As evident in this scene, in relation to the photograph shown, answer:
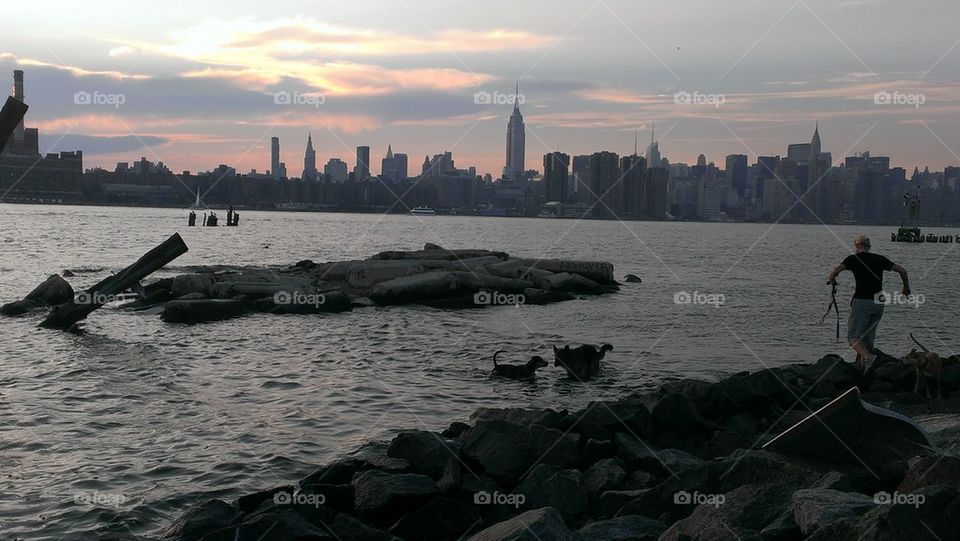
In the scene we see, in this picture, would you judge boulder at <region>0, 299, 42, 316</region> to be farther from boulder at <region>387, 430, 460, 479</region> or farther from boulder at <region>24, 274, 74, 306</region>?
boulder at <region>387, 430, 460, 479</region>

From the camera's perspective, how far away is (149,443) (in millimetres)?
10875

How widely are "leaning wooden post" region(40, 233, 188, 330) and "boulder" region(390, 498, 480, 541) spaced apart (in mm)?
16215

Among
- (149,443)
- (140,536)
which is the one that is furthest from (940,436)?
(149,443)

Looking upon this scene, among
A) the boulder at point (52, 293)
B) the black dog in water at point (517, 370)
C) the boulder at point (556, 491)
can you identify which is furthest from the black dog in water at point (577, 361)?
the boulder at point (52, 293)

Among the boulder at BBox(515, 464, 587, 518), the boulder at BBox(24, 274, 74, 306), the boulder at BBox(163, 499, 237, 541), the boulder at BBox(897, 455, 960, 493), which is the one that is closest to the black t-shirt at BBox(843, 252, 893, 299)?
the boulder at BBox(897, 455, 960, 493)

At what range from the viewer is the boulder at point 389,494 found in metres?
7.96

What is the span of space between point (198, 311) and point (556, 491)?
55.8 ft

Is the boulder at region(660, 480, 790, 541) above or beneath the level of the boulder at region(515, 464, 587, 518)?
above

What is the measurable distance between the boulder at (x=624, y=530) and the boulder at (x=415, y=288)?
835 inches

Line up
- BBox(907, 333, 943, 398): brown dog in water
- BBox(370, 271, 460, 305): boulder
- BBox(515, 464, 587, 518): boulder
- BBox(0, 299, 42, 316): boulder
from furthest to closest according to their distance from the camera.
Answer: BBox(370, 271, 460, 305): boulder < BBox(0, 299, 42, 316): boulder < BBox(907, 333, 943, 398): brown dog in water < BBox(515, 464, 587, 518): boulder

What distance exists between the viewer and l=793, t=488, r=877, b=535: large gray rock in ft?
20.1

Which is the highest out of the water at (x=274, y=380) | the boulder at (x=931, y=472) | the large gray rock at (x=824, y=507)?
the boulder at (x=931, y=472)

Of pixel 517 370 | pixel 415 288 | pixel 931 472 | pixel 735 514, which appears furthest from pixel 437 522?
pixel 415 288

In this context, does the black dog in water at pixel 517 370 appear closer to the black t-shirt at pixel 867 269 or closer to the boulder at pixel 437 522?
the black t-shirt at pixel 867 269
